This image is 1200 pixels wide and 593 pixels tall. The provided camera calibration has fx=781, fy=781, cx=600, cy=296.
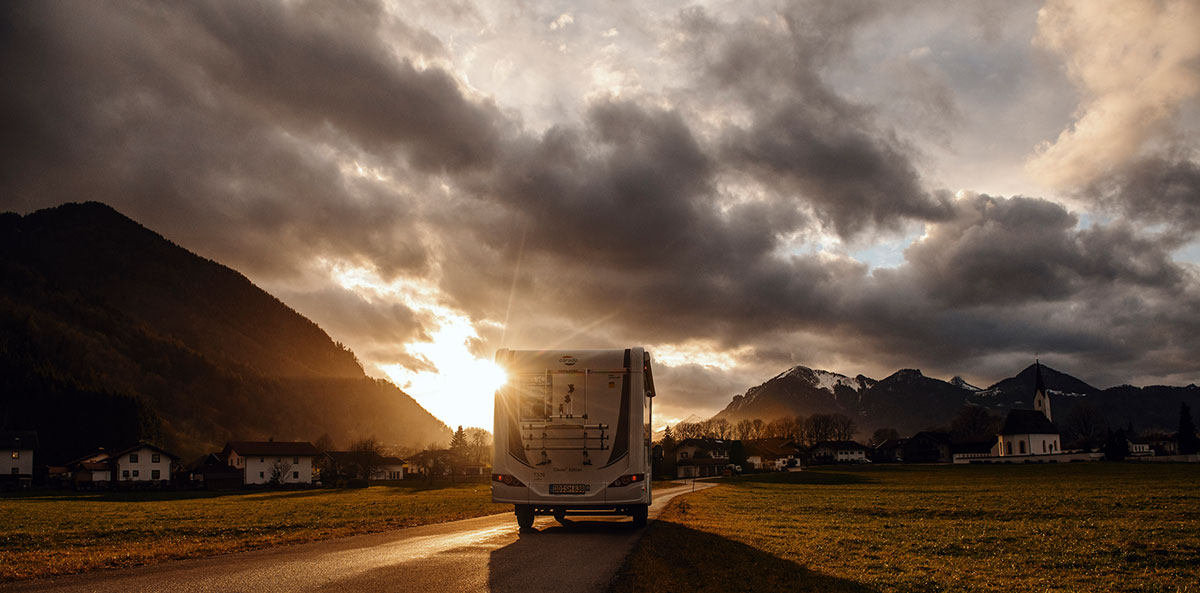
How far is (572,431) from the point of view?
19.1 m

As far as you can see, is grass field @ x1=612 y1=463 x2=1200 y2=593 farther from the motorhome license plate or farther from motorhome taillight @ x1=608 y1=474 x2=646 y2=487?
the motorhome license plate

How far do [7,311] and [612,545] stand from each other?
217001 millimetres

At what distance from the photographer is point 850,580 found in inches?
530

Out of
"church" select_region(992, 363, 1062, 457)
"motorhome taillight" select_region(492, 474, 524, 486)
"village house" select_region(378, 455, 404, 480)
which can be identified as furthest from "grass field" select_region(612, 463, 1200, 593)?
"church" select_region(992, 363, 1062, 457)

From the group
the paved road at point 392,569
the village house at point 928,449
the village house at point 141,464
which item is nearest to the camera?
the paved road at point 392,569

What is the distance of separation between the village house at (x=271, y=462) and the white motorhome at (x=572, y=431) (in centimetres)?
9721

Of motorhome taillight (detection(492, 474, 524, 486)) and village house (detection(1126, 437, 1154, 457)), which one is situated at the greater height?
motorhome taillight (detection(492, 474, 524, 486))

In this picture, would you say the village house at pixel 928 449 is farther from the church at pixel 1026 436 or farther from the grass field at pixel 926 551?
the grass field at pixel 926 551

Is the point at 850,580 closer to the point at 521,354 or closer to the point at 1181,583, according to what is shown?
the point at 1181,583

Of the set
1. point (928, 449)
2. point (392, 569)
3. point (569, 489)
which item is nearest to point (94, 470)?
point (569, 489)

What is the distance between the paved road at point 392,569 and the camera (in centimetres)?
1105

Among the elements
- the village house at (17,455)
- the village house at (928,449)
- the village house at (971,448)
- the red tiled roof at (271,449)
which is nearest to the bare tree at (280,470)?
the red tiled roof at (271,449)

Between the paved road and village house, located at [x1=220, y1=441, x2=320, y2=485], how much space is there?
98500 mm

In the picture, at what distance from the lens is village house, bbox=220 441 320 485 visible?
108m
